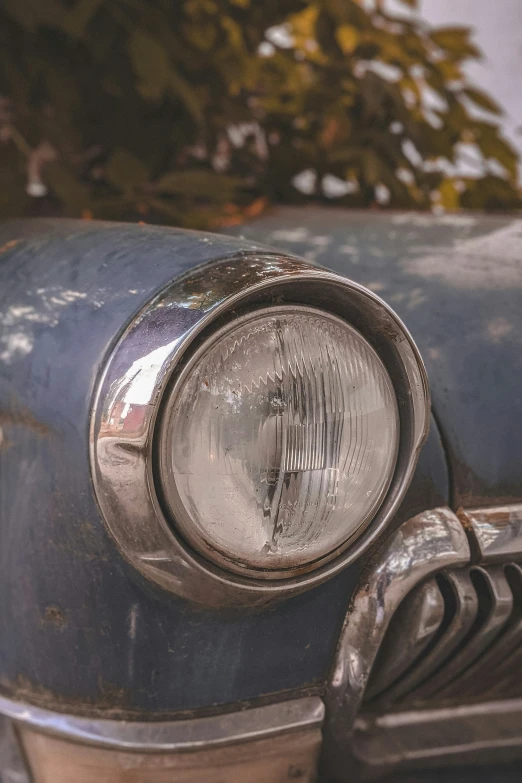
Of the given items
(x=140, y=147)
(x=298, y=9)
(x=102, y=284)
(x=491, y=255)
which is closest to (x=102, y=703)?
(x=102, y=284)

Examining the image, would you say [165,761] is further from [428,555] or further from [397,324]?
[397,324]

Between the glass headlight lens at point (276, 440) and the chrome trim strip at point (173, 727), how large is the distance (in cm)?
14

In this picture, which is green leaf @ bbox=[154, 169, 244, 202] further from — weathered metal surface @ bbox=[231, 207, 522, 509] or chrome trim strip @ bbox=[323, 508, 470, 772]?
chrome trim strip @ bbox=[323, 508, 470, 772]

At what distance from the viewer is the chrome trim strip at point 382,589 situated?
61 centimetres

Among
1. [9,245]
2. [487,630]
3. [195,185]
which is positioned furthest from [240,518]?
[195,185]

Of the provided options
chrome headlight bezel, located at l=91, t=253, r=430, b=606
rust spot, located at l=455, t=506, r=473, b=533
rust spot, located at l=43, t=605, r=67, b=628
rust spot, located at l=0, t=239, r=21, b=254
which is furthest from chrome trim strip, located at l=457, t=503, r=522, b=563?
rust spot, located at l=0, t=239, r=21, b=254

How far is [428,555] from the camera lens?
61cm

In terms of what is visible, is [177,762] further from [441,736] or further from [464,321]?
[464,321]

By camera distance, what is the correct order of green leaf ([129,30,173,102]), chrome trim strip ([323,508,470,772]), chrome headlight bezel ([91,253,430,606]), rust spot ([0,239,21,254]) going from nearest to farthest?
chrome headlight bezel ([91,253,430,606]) < chrome trim strip ([323,508,470,772]) < rust spot ([0,239,21,254]) < green leaf ([129,30,173,102])

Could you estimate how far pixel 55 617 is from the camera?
57 cm

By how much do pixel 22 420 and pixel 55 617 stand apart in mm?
160

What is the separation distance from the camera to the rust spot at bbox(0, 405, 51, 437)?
57cm

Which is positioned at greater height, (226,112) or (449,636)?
(226,112)

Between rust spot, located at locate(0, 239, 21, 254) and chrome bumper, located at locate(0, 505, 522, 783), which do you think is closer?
chrome bumper, located at locate(0, 505, 522, 783)
